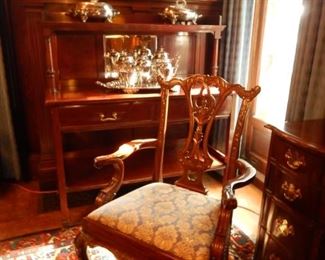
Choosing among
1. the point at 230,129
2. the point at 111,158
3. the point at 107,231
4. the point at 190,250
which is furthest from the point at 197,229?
the point at 230,129

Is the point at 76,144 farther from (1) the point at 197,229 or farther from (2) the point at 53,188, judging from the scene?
(1) the point at 197,229

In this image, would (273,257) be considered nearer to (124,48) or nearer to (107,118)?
(107,118)

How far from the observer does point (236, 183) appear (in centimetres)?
121

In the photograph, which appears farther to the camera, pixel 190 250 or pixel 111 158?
pixel 111 158

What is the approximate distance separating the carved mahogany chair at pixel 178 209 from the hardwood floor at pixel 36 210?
20.3 inches

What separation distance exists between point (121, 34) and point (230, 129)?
1.00 meters

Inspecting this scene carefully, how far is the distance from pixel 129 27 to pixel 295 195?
140cm

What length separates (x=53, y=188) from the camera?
2365mm

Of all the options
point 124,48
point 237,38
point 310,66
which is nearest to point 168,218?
point 310,66

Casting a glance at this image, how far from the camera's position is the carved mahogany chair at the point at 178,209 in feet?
3.79

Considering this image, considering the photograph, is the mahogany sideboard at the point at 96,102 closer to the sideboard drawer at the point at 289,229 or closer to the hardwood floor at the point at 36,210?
the hardwood floor at the point at 36,210

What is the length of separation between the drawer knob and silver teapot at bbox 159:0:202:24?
4.27 ft

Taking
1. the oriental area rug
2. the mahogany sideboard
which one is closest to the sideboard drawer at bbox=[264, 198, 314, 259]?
the oriental area rug

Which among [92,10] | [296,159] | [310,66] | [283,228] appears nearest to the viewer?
[296,159]
